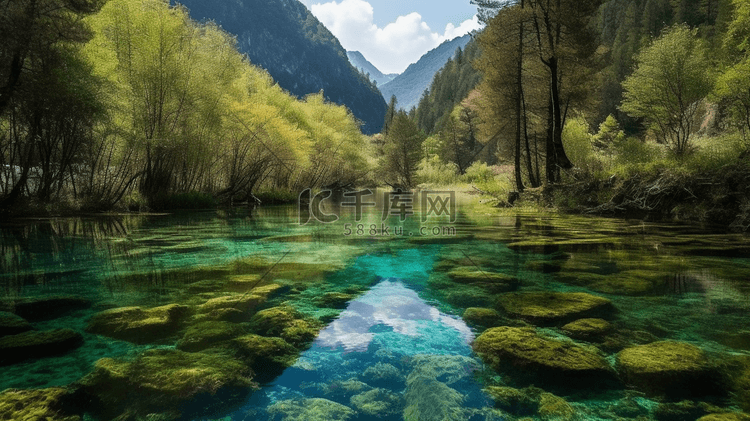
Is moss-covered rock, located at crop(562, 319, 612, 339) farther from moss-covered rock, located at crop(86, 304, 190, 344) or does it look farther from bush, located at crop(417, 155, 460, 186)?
bush, located at crop(417, 155, 460, 186)

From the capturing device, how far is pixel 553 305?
3559mm

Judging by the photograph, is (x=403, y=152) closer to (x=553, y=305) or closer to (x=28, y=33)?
(x=28, y=33)

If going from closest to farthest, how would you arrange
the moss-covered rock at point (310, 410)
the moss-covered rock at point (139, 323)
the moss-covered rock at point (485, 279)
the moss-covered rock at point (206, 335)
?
the moss-covered rock at point (310, 410), the moss-covered rock at point (206, 335), the moss-covered rock at point (139, 323), the moss-covered rock at point (485, 279)

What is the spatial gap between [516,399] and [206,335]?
2270 mm

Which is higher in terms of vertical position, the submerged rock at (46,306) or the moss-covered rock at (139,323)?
the submerged rock at (46,306)

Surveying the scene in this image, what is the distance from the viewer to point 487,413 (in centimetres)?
196

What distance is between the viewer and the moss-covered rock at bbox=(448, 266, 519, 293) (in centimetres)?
431

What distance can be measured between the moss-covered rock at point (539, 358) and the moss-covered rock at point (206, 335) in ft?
6.33

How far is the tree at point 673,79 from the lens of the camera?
70.5 feet

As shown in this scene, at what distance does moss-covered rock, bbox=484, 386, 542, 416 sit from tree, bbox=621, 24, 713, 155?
2442 centimetres

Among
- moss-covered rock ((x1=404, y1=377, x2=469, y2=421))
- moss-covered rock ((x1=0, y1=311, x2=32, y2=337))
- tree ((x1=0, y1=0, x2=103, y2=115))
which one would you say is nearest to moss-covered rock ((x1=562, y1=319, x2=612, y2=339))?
moss-covered rock ((x1=404, y1=377, x2=469, y2=421))

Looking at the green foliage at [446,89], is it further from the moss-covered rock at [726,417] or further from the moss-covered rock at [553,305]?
the moss-covered rock at [726,417]

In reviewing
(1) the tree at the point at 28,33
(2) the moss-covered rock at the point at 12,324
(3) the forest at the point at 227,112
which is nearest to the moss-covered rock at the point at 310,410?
(2) the moss-covered rock at the point at 12,324

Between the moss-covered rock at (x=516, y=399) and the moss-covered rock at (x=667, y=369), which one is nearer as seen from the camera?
the moss-covered rock at (x=516, y=399)
